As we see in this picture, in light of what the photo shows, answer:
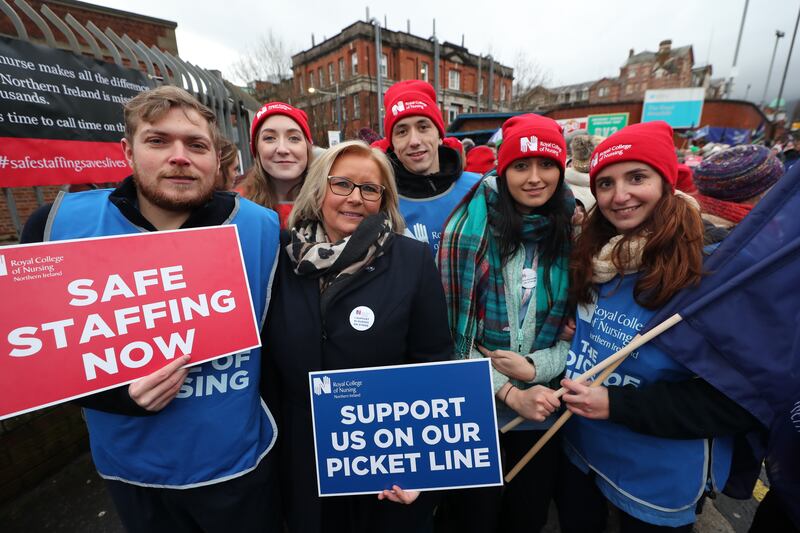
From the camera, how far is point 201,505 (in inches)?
56.7

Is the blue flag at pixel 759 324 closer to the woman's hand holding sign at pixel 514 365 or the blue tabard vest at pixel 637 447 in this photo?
the blue tabard vest at pixel 637 447

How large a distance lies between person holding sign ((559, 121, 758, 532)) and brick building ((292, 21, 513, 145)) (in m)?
26.7

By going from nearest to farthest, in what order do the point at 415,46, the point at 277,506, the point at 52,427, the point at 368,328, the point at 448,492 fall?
1. the point at 368,328
2. the point at 277,506
3. the point at 448,492
4. the point at 52,427
5. the point at 415,46

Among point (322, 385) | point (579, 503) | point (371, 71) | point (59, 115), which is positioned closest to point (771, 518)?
point (579, 503)

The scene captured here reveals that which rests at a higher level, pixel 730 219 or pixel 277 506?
pixel 730 219

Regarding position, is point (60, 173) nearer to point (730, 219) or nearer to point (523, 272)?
point (523, 272)

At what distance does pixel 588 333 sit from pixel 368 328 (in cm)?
103

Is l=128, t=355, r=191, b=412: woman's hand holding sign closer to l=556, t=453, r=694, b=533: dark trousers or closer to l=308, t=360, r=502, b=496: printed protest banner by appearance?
l=308, t=360, r=502, b=496: printed protest banner

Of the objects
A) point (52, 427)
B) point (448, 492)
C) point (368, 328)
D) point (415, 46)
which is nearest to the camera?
point (368, 328)

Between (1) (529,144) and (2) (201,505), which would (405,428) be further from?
(1) (529,144)

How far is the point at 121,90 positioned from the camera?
301 centimetres

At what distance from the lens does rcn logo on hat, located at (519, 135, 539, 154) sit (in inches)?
69.8

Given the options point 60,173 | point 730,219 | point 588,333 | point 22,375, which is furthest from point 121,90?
point 730,219

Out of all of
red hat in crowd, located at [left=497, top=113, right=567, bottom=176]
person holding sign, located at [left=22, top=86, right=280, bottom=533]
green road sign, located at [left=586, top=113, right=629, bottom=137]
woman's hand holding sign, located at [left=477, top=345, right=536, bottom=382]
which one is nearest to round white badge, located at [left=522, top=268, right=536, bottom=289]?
woman's hand holding sign, located at [left=477, top=345, right=536, bottom=382]
